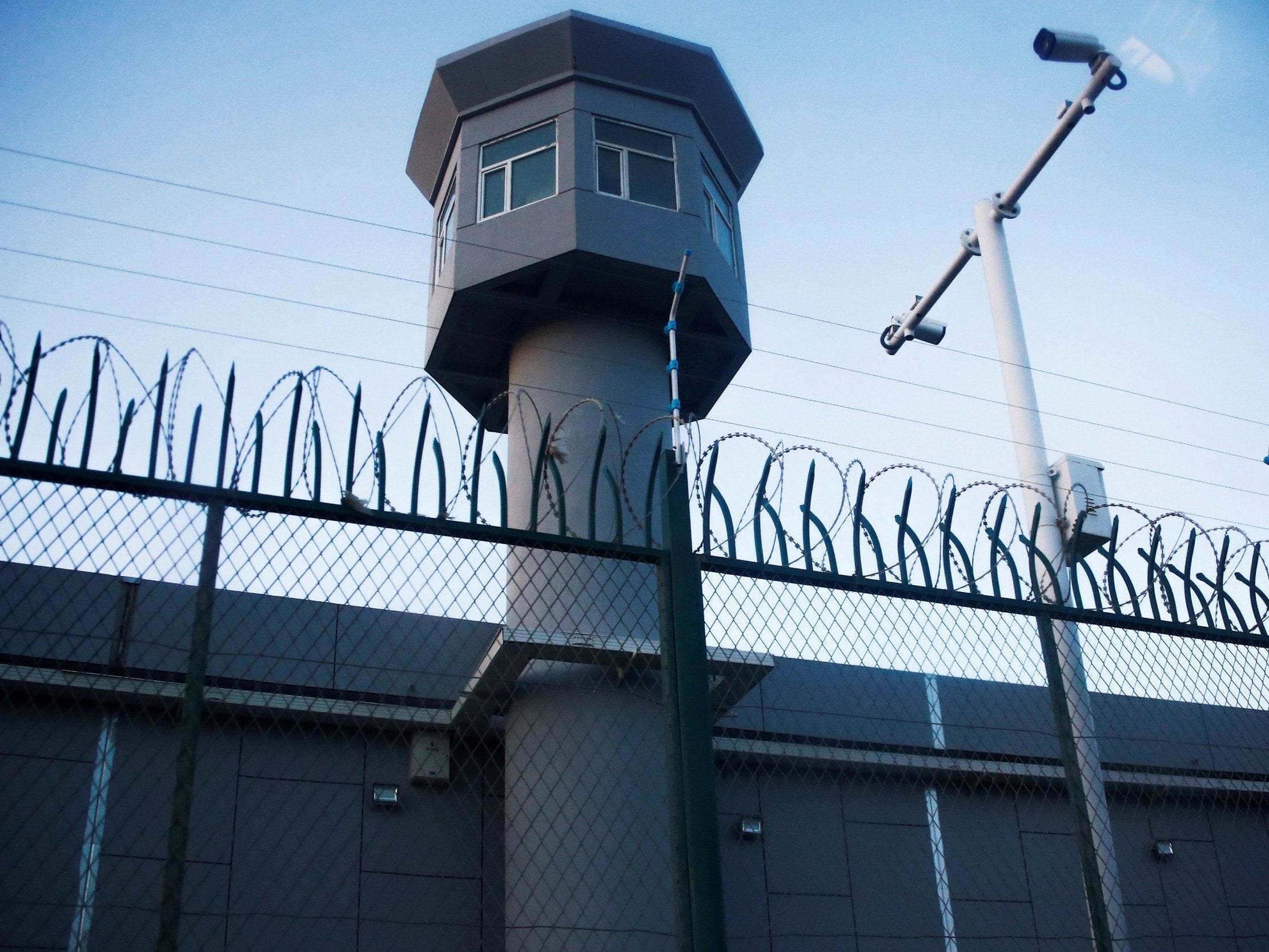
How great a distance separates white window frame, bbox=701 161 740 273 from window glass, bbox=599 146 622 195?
1037 millimetres

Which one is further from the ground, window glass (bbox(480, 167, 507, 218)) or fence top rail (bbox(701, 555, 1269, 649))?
window glass (bbox(480, 167, 507, 218))

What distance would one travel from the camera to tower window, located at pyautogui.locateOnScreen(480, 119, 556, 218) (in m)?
12.1

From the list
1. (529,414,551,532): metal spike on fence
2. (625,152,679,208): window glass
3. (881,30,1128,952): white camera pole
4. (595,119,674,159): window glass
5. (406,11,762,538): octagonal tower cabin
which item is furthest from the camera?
(595,119,674,159): window glass

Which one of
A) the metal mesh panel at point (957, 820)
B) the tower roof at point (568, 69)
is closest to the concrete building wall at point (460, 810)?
the metal mesh panel at point (957, 820)

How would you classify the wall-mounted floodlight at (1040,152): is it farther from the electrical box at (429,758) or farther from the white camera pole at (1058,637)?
the electrical box at (429,758)

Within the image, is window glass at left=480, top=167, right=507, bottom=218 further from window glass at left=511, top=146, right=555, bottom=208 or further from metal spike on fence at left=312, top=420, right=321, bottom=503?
metal spike on fence at left=312, top=420, right=321, bottom=503

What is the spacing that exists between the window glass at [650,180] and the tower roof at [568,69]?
85cm

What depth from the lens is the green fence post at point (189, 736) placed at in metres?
3.23

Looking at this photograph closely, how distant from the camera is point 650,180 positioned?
40.8 ft

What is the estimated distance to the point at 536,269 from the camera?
11.5 meters

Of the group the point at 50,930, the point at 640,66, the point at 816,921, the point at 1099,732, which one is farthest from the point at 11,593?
the point at 1099,732

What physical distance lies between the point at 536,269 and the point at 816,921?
256 inches

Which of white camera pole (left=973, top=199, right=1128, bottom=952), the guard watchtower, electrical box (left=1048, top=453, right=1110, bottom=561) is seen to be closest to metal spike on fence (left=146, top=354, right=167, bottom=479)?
white camera pole (left=973, top=199, right=1128, bottom=952)

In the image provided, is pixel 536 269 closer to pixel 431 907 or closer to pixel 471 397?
pixel 471 397
